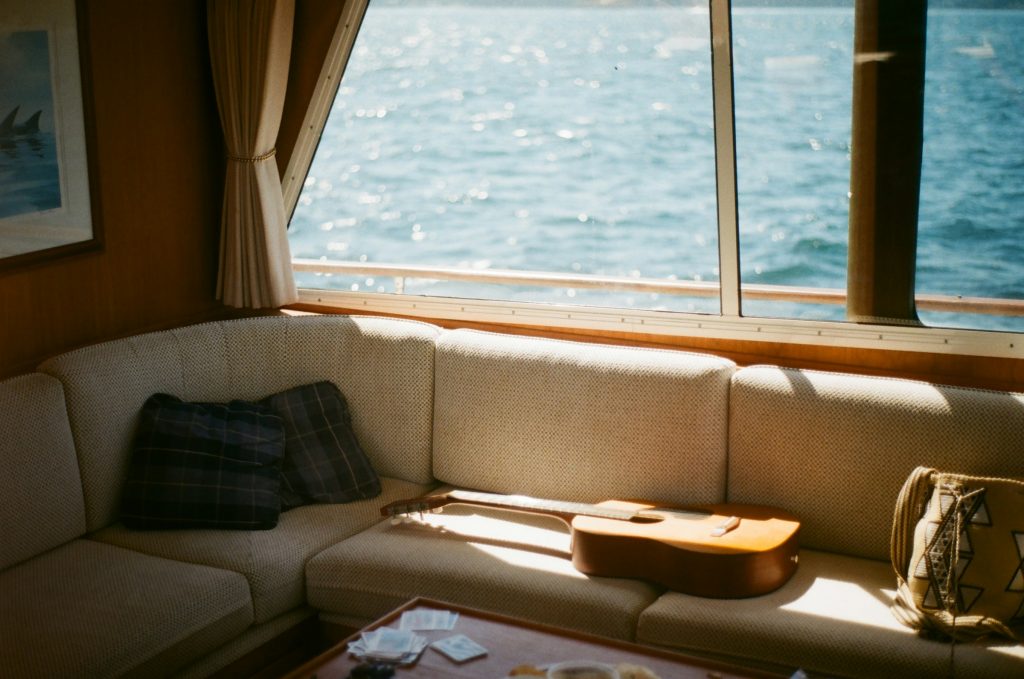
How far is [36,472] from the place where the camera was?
9.38 ft

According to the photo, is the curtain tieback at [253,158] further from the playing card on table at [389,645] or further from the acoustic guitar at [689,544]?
the playing card on table at [389,645]

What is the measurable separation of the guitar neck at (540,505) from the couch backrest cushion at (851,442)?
0.39 m

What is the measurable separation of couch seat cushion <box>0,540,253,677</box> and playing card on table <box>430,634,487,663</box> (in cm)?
73

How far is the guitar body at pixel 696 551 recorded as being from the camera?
8.56 feet

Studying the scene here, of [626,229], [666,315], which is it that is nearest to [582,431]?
[666,315]

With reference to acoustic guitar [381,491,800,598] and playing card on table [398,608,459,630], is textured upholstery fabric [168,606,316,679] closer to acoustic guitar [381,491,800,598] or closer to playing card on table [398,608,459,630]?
playing card on table [398,608,459,630]

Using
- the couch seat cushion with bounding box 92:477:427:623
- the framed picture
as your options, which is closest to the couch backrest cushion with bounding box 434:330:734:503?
the couch seat cushion with bounding box 92:477:427:623

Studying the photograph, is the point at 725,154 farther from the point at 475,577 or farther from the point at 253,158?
the point at 253,158

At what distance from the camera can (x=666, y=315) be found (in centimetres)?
350

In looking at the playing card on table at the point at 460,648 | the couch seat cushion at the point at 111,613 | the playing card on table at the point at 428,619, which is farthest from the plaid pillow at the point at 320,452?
the playing card on table at the point at 460,648

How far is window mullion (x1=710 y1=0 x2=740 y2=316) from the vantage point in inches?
125

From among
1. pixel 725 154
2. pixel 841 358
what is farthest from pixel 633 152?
pixel 841 358

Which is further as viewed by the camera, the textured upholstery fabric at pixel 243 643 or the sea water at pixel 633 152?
the sea water at pixel 633 152

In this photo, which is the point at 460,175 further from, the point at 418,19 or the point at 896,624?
the point at 896,624
